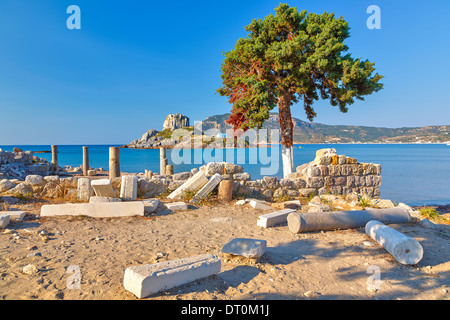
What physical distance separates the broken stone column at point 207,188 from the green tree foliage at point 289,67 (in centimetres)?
394

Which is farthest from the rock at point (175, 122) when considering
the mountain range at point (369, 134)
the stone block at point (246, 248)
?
the stone block at point (246, 248)

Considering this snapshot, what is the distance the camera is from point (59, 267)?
3.62m

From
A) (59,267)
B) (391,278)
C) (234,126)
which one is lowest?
(391,278)

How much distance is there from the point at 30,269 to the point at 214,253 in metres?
2.58

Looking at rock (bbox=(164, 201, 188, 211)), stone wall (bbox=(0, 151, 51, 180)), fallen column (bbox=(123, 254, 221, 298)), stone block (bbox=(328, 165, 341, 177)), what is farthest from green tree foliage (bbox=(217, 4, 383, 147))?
stone wall (bbox=(0, 151, 51, 180))

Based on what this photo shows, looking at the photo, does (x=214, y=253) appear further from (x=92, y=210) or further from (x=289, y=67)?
(x=289, y=67)

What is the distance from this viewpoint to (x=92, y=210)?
20.9 feet

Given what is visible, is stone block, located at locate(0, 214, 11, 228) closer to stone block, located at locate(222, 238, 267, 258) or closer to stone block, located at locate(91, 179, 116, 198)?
stone block, located at locate(91, 179, 116, 198)

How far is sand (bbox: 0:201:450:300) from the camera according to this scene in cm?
319

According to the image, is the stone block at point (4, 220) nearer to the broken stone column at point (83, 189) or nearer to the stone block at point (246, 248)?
the broken stone column at point (83, 189)

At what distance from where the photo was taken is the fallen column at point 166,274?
2.91 meters
